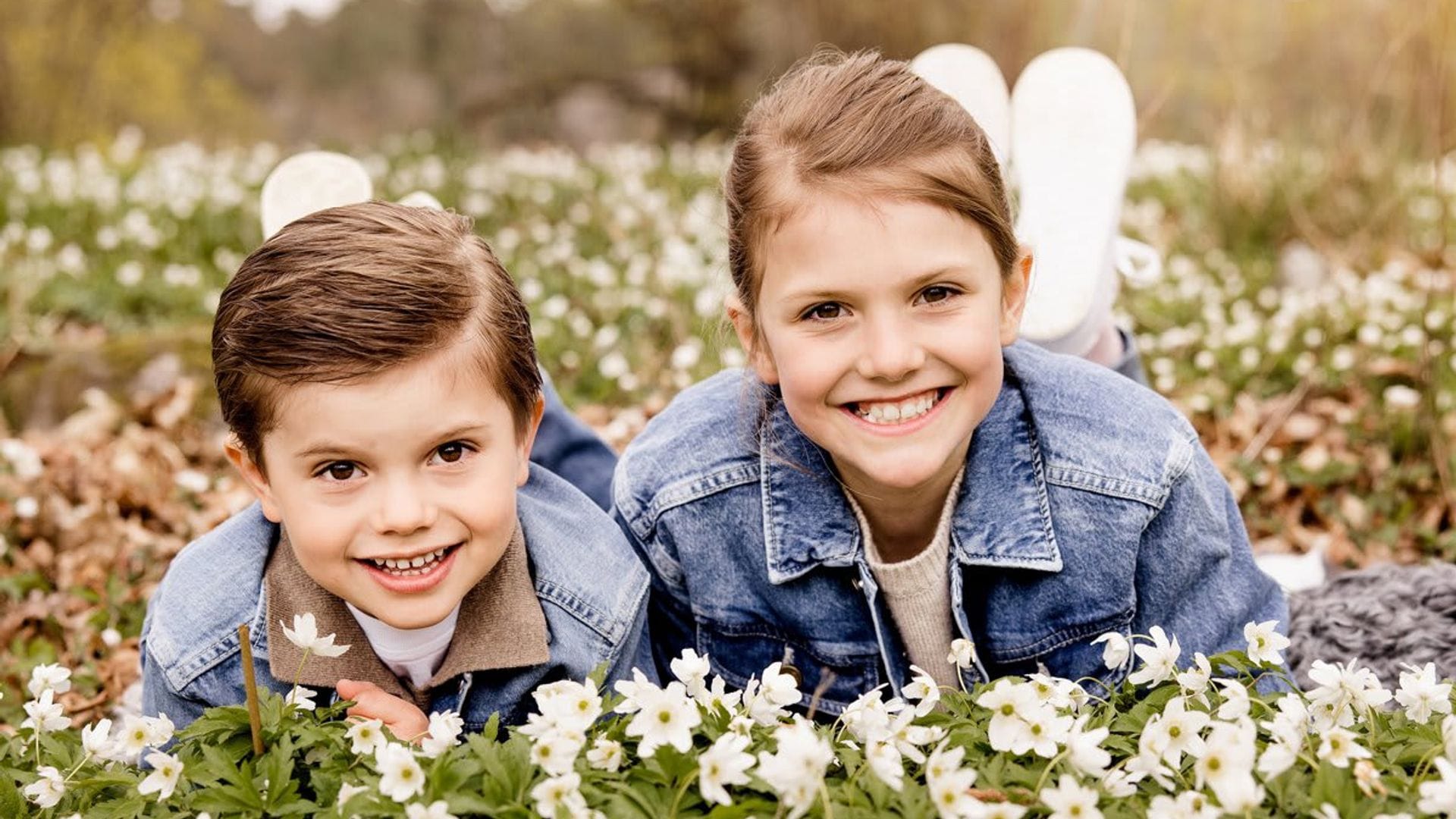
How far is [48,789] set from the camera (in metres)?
1.68

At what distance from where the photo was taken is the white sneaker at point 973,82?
3582 mm

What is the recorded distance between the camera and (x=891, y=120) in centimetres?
224

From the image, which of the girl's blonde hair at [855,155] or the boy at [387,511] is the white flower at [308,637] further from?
the girl's blonde hair at [855,155]

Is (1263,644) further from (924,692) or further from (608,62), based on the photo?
(608,62)

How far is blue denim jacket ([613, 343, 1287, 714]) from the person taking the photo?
243 centimetres

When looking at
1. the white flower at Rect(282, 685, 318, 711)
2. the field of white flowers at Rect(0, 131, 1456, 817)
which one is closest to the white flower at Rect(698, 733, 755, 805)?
the field of white flowers at Rect(0, 131, 1456, 817)

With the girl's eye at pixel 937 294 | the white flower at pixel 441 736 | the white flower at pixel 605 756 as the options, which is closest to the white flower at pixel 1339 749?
the white flower at pixel 605 756

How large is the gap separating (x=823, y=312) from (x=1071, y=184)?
1.47 m

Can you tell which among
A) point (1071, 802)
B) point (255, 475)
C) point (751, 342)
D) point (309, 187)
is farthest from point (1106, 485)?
point (309, 187)

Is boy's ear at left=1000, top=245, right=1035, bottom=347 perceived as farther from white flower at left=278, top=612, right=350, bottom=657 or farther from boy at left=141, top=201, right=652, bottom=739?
white flower at left=278, top=612, right=350, bottom=657

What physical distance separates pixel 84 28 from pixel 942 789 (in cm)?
1396

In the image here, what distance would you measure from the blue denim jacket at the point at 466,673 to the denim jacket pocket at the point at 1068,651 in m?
0.75

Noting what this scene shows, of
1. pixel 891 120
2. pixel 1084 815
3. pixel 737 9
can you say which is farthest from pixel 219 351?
pixel 737 9

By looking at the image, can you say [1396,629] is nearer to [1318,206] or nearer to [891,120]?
[891,120]
